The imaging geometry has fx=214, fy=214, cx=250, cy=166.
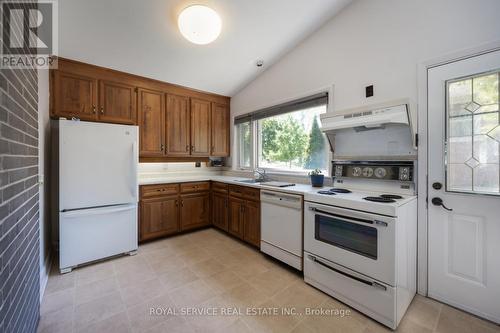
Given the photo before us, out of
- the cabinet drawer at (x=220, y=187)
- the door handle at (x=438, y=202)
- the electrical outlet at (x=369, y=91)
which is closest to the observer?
the door handle at (x=438, y=202)

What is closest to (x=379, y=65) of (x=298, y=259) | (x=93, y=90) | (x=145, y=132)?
(x=298, y=259)

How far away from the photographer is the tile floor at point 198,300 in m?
1.57

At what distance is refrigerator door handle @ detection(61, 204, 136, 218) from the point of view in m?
2.30

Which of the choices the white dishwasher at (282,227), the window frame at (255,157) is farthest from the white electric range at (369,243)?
the window frame at (255,157)

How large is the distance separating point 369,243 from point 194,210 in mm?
2540

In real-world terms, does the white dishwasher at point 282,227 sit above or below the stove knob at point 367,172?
below

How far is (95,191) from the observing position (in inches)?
95.3

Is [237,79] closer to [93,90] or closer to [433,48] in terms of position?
[93,90]

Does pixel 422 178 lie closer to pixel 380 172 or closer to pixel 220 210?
pixel 380 172

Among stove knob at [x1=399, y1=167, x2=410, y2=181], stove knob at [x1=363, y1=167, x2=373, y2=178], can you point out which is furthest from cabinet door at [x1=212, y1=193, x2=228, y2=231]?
stove knob at [x1=399, y1=167, x2=410, y2=181]

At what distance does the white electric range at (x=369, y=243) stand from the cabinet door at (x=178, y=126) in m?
2.36

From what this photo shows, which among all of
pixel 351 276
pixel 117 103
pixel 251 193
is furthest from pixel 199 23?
pixel 351 276

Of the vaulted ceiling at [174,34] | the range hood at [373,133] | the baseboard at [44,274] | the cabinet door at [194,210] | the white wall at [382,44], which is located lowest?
the baseboard at [44,274]

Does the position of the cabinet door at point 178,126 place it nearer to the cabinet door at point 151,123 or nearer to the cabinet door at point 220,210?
the cabinet door at point 151,123
